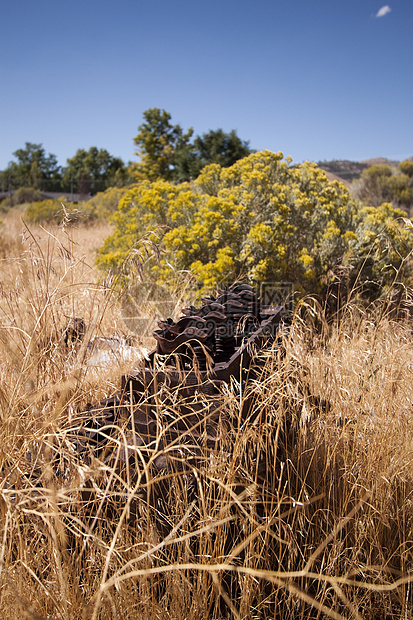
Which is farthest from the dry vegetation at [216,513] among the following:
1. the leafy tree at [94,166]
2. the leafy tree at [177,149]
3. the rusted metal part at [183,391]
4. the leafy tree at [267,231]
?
the leafy tree at [94,166]

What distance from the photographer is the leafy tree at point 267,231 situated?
4.07 m

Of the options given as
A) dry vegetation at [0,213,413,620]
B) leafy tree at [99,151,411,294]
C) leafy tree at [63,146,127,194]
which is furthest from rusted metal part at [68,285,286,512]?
leafy tree at [63,146,127,194]

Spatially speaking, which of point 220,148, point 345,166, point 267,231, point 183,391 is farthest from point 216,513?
point 345,166

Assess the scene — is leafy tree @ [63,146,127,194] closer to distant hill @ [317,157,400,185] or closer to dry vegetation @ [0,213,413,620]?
distant hill @ [317,157,400,185]

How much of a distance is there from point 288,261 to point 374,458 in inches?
120

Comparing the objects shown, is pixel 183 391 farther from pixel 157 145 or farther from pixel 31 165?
pixel 31 165

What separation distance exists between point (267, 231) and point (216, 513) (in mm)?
3031

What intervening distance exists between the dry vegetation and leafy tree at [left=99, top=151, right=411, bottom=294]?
7.05ft

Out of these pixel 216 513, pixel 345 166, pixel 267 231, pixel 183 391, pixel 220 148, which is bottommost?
pixel 216 513

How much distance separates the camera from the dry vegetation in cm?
107

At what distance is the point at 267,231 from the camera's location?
4.02m

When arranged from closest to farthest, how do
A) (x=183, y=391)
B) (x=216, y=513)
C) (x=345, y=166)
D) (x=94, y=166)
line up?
(x=216, y=513), (x=183, y=391), (x=94, y=166), (x=345, y=166)

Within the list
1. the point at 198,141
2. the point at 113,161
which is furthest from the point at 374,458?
the point at 113,161

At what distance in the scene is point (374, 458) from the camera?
156 cm
